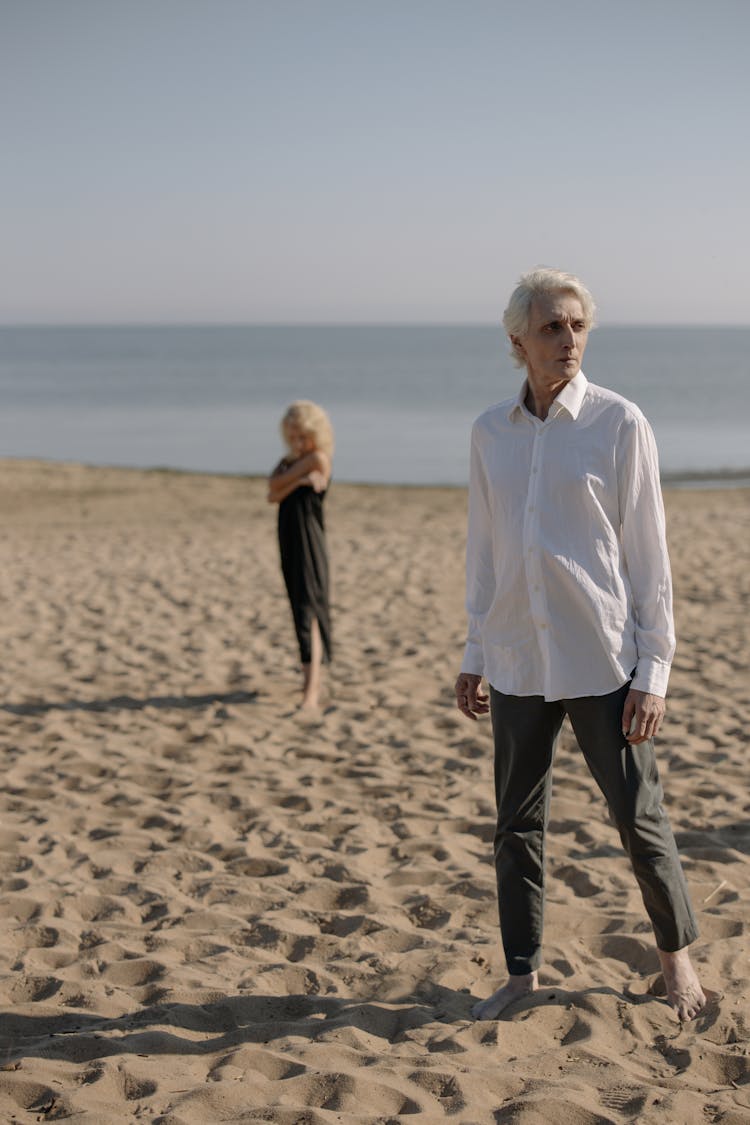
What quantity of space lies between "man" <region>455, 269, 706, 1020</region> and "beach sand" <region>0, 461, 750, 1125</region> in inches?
21.0

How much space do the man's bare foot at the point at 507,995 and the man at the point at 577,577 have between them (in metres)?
0.45

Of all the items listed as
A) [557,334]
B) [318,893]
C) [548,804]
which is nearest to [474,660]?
[548,804]

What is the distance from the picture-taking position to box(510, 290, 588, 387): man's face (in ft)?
8.77

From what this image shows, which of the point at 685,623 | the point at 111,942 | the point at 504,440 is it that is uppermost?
the point at 504,440

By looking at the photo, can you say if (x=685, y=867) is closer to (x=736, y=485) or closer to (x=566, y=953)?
(x=566, y=953)

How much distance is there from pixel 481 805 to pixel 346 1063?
2.16 metres

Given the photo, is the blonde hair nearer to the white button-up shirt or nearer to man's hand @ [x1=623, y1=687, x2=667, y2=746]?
the white button-up shirt

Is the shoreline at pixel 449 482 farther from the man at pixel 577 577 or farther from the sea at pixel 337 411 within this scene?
the man at pixel 577 577

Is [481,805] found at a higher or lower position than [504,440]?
lower

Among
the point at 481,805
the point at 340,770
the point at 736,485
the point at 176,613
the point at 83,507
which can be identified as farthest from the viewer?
the point at 736,485

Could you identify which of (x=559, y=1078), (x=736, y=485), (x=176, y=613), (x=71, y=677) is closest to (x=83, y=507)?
(x=176, y=613)

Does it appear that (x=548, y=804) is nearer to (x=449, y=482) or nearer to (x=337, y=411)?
(x=449, y=482)

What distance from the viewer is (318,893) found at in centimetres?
400

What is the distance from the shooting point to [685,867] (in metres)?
4.09
